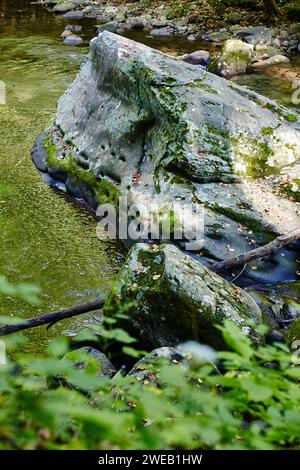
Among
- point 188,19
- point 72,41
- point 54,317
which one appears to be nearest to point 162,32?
point 188,19

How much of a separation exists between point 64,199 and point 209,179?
2497 mm

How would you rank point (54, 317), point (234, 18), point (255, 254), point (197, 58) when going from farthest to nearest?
1. point (234, 18)
2. point (197, 58)
3. point (255, 254)
4. point (54, 317)

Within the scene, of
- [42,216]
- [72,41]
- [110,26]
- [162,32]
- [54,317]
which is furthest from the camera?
[110,26]

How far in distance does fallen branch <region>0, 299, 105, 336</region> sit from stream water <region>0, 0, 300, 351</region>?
32cm

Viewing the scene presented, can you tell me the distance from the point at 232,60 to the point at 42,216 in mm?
8626

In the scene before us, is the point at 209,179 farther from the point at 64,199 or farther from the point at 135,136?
the point at 64,199

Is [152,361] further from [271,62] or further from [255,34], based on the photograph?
[255,34]

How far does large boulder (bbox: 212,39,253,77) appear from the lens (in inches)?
553

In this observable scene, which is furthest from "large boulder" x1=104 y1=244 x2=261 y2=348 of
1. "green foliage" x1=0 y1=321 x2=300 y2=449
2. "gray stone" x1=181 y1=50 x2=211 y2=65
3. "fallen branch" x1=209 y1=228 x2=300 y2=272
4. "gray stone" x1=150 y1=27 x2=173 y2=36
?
"gray stone" x1=150 y1=27 x2=173 y2=36

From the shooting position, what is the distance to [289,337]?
5109mm

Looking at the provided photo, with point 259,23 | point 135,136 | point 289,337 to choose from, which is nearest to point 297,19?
point 259,23

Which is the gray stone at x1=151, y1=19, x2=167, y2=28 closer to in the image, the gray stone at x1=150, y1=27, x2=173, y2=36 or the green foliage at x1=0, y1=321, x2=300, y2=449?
the gray stone at x1=150, y1=27, x2=173, y2=36

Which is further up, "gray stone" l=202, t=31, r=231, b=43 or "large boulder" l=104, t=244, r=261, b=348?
"gray stone" l=202, t=31, r=231, b=43

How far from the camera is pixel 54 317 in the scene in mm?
4879
